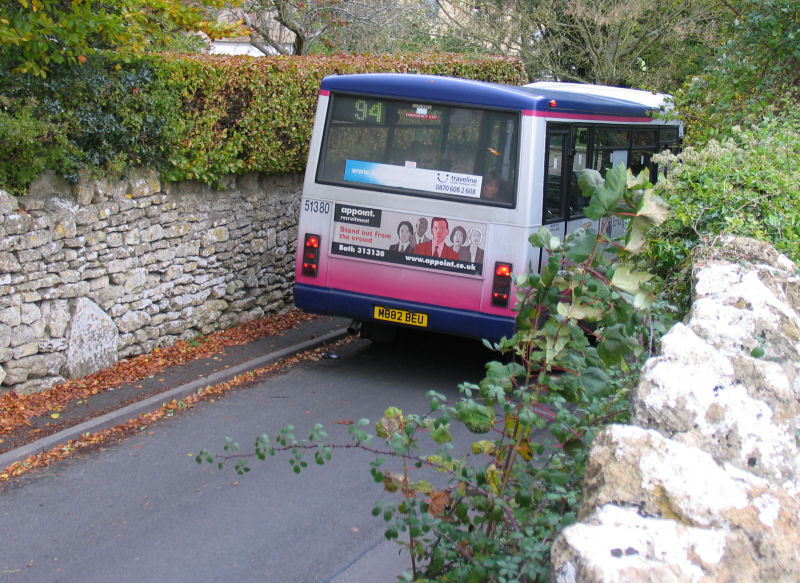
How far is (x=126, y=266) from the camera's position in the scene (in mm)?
8828

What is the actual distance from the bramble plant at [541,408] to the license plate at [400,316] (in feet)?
17.5

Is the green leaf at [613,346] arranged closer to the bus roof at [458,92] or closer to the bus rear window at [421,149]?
the bus rear window at [421,149]

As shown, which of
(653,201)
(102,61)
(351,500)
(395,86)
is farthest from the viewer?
(395,86)

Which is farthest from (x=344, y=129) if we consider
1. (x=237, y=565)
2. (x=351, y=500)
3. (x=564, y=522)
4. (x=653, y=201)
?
(x=564, y=522)

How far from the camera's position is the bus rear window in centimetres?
874

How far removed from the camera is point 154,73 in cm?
888

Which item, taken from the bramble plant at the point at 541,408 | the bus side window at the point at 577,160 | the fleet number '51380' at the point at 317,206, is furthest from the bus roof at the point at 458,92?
A: the bramble plant at the point at 541,408

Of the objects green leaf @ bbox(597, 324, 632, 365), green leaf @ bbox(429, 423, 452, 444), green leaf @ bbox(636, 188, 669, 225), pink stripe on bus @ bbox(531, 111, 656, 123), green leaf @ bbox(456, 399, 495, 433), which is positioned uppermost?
pink stripe on bus @ bbox(531, 111, 656, 123)

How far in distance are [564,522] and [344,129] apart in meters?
7.16

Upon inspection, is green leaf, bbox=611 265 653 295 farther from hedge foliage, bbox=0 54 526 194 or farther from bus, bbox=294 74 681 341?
hedge foliage, bbox=0 54 526 194

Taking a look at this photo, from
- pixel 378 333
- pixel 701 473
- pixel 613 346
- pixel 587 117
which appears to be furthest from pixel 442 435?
pixel 378 333

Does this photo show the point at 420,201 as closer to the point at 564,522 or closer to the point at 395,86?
the point at 395,86

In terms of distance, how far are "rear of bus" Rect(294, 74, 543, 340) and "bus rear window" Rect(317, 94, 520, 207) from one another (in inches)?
0.4

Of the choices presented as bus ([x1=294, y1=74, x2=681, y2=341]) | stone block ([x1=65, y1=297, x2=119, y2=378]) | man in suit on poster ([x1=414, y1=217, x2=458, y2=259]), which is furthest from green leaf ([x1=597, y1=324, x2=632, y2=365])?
stone block ([x1=65, y1=297, x2=119, y2=378])
